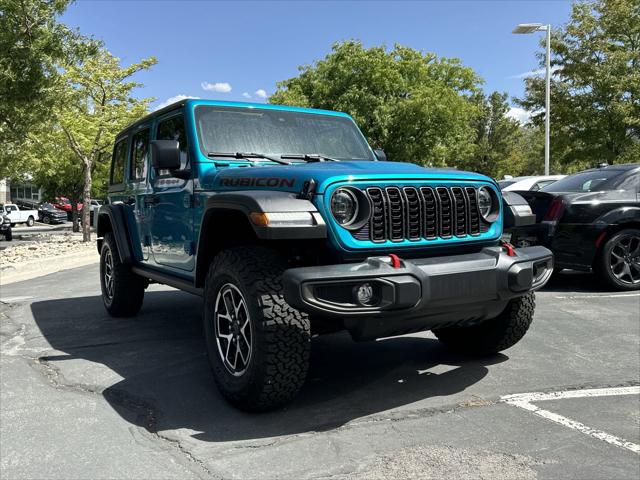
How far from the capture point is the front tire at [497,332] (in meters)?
4.15

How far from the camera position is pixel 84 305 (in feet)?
24.3

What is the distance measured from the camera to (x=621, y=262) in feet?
23.5

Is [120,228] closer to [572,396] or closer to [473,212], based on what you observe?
[473,212]

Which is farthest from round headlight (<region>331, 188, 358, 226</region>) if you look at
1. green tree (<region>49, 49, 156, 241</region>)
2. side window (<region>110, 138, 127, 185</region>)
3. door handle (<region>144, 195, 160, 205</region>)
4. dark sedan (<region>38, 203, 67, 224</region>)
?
dark sedan (<region>38, 203, 67, 224</region>)

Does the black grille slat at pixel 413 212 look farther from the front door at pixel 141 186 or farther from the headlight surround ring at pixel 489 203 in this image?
the front door at pixel 141 186

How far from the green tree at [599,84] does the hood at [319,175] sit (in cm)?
1729

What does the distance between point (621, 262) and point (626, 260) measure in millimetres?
70

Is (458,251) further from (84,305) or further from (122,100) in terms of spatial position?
(122,100)

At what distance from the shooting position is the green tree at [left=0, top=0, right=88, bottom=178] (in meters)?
12.8

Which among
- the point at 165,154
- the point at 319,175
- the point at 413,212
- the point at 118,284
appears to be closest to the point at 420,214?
the point at 413,212

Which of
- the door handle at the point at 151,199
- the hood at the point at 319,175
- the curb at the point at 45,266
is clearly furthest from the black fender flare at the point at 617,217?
the curb at the point at 45,266

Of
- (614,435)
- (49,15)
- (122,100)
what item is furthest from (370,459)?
(122,100)

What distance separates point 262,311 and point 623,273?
5668 mm

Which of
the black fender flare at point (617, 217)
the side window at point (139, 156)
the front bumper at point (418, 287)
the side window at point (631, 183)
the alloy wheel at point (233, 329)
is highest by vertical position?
the side window at point (139, 156)
